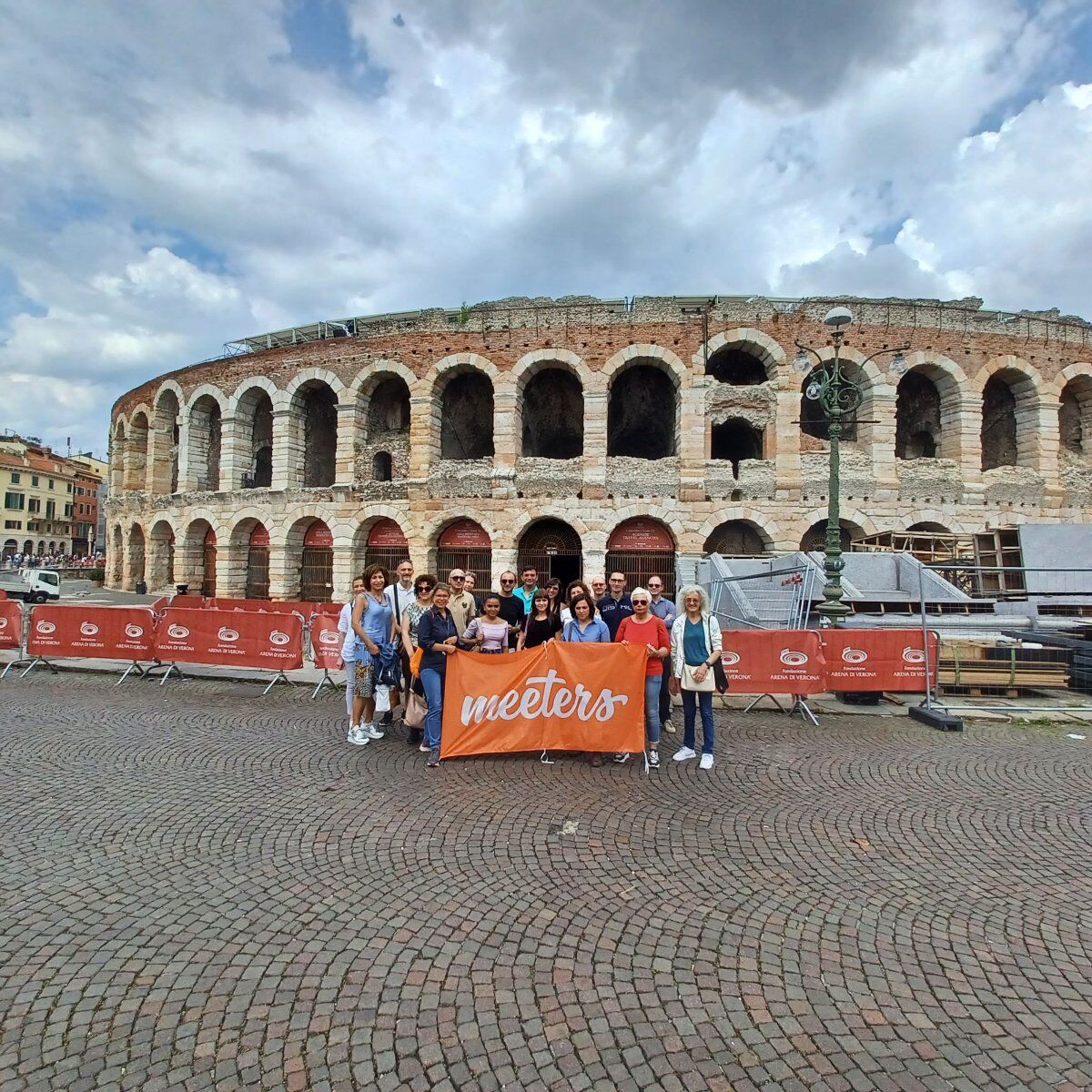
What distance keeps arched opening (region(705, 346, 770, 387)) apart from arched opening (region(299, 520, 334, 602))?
53.0ft

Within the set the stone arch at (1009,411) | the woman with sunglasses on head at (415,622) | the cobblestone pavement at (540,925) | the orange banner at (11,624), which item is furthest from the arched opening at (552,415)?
the cobblestone pavement at (540,925)

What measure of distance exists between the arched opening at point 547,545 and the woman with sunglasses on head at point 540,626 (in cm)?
1303

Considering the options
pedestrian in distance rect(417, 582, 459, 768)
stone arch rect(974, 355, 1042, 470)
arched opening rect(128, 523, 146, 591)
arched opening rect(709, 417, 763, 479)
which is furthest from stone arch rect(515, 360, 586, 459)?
arched opening rect(128, 523, 146, 591)

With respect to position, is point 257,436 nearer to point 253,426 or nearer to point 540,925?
point 253,426

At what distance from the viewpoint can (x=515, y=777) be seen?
536cm

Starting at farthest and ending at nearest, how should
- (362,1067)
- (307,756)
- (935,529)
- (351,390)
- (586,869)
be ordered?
(351,390) → (935,529) → (307,756) → (586,869) → (362,1067)

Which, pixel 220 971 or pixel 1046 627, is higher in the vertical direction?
pixel 1046 627

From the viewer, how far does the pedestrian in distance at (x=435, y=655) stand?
589 centimetres

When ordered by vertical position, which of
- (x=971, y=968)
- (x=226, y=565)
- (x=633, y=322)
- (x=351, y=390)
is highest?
(x=633, y=322)

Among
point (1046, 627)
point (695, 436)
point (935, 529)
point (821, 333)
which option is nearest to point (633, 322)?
point (695, 436)

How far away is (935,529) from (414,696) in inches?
749

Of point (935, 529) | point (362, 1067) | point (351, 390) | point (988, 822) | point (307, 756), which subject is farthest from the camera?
point (351, 390)

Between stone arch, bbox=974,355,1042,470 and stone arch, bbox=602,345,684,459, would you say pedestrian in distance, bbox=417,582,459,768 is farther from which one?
stone arch, bbox=974,355,1042,470

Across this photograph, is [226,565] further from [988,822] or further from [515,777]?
[988,822]
